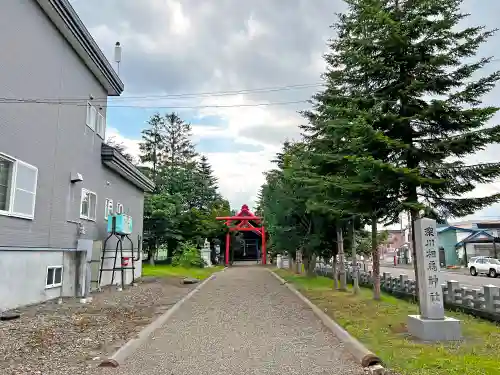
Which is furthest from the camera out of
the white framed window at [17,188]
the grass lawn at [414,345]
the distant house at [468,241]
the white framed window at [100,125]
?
the distant house at [468,241]

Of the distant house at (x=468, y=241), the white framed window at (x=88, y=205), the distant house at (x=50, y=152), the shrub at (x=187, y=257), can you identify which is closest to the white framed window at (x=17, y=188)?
the distant house at (x=50, y=152)

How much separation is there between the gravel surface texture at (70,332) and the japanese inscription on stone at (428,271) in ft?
17.1

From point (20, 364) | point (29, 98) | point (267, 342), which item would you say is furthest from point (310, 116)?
point (20, 364)

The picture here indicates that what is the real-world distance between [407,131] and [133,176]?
12978 mm

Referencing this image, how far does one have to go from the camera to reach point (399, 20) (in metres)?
10.6

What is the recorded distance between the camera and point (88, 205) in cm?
1519

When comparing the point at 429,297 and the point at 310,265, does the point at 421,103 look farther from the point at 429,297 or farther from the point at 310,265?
the point at 310,265

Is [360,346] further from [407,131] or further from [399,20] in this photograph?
[399,20]

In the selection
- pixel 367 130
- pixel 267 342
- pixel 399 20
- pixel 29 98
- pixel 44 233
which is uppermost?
pixel 399 20

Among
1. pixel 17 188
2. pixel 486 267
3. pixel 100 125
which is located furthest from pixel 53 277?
pixel 486 267

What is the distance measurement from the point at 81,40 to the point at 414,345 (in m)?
12.2

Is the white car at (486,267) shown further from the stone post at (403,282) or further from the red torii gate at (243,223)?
the red torii gate at (243,223)

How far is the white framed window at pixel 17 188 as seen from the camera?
9.77 m

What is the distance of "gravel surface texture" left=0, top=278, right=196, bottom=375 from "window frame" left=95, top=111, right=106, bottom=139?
246 inches
